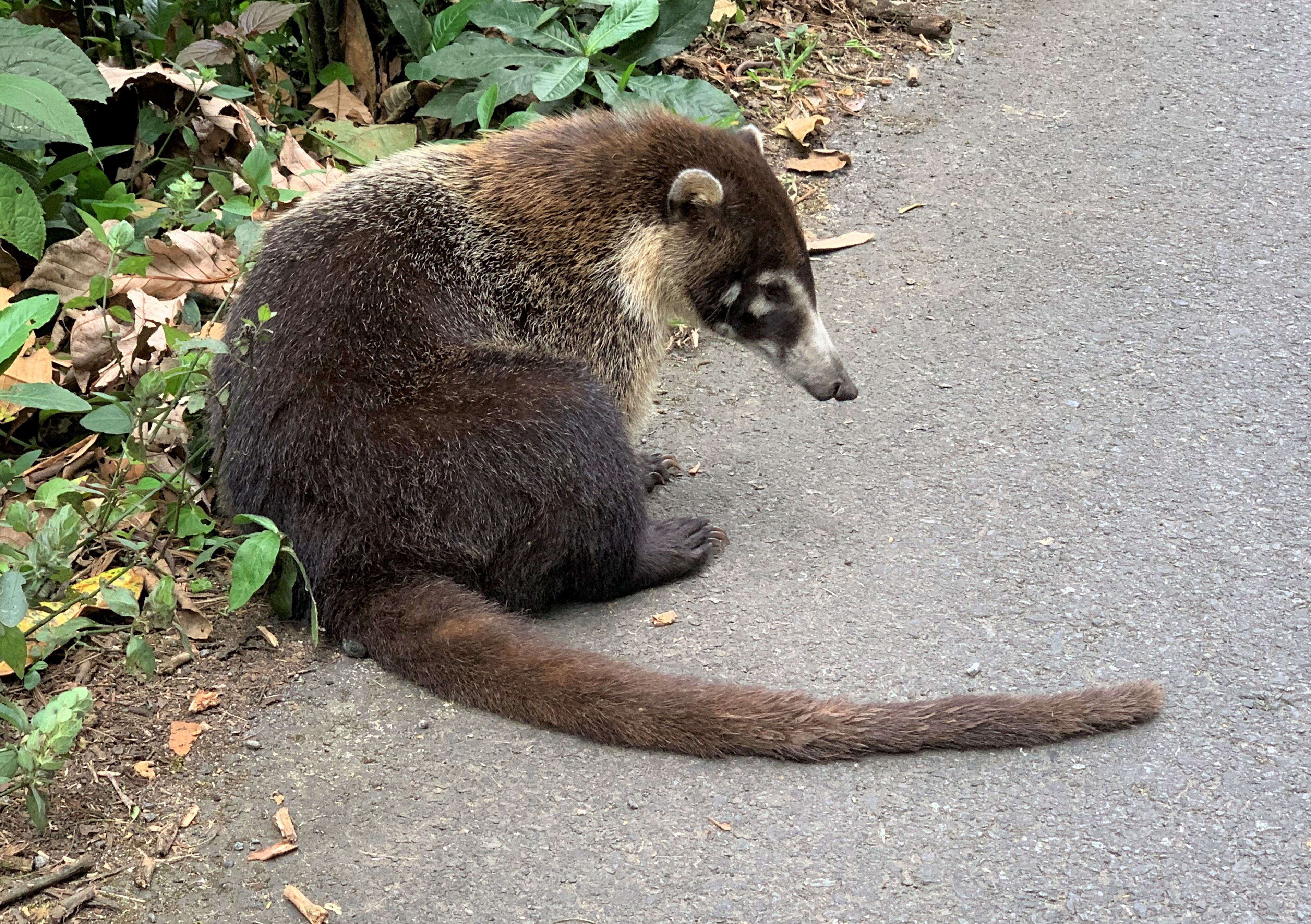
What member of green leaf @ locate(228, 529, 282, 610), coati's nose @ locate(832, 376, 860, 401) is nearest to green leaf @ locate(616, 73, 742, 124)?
coati's nose @ locate(832, 376, 860, 401)

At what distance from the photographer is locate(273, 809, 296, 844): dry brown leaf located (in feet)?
9.40

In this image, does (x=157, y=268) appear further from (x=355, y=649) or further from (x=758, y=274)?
(x=758, y=274)

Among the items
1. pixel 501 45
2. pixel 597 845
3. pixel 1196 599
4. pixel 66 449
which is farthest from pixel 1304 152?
pixel 66 449

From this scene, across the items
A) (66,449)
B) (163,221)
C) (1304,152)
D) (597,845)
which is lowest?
(1304,152)

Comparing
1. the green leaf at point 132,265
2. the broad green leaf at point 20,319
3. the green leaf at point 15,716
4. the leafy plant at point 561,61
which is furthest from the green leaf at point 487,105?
the green leaf at point 15,716

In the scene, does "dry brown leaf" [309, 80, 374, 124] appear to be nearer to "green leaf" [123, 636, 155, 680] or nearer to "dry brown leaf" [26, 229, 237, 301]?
"dry brown leaf" [26, 229, 237, 301]

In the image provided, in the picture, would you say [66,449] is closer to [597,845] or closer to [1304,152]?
[597,845]

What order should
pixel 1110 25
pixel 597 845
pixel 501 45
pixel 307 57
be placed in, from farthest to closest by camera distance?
pixel 1110 25 → pixel 307 57 → pixel 501 45 → pixel 597 845

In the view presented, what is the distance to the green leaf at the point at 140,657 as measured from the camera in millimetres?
2969

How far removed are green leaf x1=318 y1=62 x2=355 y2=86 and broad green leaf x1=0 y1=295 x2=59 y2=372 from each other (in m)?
2.83

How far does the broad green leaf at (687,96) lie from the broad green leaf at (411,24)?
95 centimetres

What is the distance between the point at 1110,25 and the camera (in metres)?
7.01

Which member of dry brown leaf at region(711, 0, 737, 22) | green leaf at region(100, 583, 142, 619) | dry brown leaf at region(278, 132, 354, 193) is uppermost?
dry brown leaf at region(278, 132, 354, 193)

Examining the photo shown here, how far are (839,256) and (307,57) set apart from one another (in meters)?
2.65
